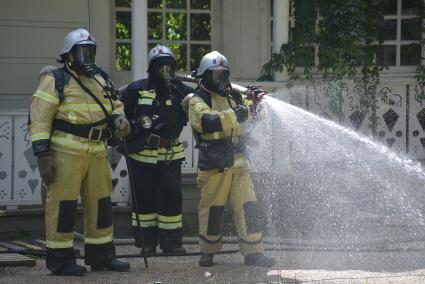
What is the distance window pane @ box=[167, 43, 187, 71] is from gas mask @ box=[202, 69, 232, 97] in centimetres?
451

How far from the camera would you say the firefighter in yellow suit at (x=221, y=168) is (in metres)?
8.10

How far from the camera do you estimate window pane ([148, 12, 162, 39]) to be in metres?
12.6

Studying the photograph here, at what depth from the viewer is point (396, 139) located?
11.5 m

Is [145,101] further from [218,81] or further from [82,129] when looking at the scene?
[82,129]

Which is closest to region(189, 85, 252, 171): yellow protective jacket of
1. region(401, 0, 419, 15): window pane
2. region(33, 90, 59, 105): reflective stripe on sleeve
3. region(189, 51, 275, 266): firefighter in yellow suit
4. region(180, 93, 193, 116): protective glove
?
region(189, 51, 275, 266): firefighter in yellow suit

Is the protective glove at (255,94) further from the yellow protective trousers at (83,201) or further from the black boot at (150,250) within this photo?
the black boot at (150,250)

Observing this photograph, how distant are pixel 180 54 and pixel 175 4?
695mm

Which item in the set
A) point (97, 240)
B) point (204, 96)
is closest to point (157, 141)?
point (204, 96)

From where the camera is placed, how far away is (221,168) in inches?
318

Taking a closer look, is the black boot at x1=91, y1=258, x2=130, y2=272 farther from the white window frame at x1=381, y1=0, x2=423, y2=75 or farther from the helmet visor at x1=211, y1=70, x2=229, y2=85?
the white window frame at x1=381, y1=0, x2=423, y2=75

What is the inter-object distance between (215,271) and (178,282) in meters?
0.61

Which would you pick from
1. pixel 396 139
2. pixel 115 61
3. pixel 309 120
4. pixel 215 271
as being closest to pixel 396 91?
pixel 396 139

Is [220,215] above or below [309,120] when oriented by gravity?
below

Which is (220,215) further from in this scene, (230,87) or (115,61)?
(115,61)
